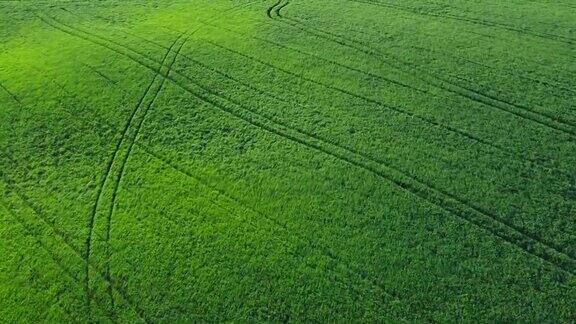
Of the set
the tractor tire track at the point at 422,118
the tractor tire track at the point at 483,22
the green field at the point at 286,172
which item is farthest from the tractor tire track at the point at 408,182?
the tractor tire track at the point at 483,22

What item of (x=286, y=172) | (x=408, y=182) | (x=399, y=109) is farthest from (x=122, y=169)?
(x=399, y=109)

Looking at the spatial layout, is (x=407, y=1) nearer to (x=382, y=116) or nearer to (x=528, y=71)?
(x=528, y=71)

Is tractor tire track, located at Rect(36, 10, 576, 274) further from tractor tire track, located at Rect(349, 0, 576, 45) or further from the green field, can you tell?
tractor tire track, located at Rect(349, 0, 576, 45)

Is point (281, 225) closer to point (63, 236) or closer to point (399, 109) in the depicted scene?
point (63, 236)

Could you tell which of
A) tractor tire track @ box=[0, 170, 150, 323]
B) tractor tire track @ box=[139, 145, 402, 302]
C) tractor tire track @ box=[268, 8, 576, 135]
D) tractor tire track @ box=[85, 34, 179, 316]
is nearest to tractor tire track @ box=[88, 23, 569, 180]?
tractor tire track @ box=[268, 8, 576, 135]

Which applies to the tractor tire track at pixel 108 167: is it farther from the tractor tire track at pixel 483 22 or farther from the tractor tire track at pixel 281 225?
the tractor tire track at pixel 483 22

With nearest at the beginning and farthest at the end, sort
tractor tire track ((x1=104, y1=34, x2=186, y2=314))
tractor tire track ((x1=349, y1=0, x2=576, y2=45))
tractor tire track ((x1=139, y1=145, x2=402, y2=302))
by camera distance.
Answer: tractor tire track ((x1=139, y1=145, x2=402, y2=302)) < tractor tire track ((x1=104, y1=34, x2=186, y2=314)) < tractor tire track ((x1=349, y1=0, x2=576, y2=45))
